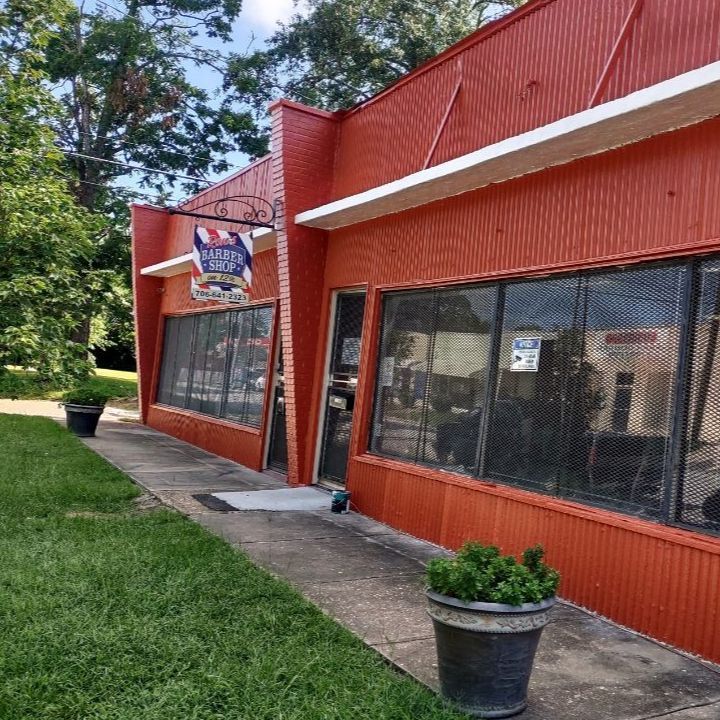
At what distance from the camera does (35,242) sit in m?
8.28

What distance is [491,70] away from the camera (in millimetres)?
6754

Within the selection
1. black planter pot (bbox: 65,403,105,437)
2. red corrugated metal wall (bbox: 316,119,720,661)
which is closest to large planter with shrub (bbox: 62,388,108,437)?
black planter pot (bbox: 65,403,105,437)

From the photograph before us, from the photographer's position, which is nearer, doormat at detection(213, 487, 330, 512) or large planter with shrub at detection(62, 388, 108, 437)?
doormat at detection(213, 487, 330, 512)

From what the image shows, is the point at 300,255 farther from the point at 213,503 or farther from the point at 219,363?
the point at 219,363

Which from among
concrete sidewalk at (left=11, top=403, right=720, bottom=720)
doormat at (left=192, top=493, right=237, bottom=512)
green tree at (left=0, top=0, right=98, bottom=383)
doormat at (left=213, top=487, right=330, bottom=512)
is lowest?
concrete sidewalk at (left=11, top=403, right=720, bottom=720)

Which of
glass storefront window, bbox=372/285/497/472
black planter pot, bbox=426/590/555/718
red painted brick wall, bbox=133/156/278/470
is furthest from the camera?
red painted brick wall, bbox=133/156/278/470

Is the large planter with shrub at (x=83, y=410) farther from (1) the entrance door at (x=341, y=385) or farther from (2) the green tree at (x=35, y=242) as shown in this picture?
(1) the entrance door at (x=341, y=385)

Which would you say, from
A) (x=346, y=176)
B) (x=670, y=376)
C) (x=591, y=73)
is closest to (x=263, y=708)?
(x=670, y=376)

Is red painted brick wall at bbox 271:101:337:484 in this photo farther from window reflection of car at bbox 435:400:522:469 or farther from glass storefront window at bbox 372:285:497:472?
window reflection of car at bbox 435:400:522:469

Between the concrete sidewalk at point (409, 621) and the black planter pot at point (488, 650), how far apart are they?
0.59ft

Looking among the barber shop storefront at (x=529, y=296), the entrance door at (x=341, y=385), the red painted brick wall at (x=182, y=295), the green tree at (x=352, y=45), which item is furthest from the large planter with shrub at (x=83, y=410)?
the green tree at (x=352, y=45)

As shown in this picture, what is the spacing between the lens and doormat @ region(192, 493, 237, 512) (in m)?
7.65

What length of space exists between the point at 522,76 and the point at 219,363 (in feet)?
24.9

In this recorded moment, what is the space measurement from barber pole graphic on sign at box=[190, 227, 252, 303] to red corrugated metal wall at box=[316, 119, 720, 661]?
2559 mm
